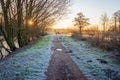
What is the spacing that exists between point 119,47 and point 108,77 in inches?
275

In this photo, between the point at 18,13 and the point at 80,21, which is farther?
the point at 80,21

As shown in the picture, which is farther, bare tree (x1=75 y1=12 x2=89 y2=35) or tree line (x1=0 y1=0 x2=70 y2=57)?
bare tree (x1=75 y1=12 x2=89 y2=35)

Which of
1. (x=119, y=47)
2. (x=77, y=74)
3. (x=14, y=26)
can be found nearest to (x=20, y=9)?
(x=14, y=26)

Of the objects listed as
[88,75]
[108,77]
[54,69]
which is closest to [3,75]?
[54,69]

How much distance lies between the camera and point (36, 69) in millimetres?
11656

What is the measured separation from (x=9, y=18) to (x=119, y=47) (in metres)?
10.9

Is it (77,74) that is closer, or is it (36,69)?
(77,74)

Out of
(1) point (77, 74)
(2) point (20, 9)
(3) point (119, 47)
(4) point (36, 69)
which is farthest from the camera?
(2) point (20, 9)

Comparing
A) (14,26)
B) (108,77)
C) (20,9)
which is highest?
(20,9)

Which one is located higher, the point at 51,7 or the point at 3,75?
the point at 51,7

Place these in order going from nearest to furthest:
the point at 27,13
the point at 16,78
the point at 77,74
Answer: the point at 16,78, the point at 77,74, the point at 27,13

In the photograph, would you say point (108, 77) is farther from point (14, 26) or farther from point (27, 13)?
point (27, 13)

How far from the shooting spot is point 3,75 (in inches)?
408

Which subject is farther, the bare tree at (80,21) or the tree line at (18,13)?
the bare tree at (80,21)
